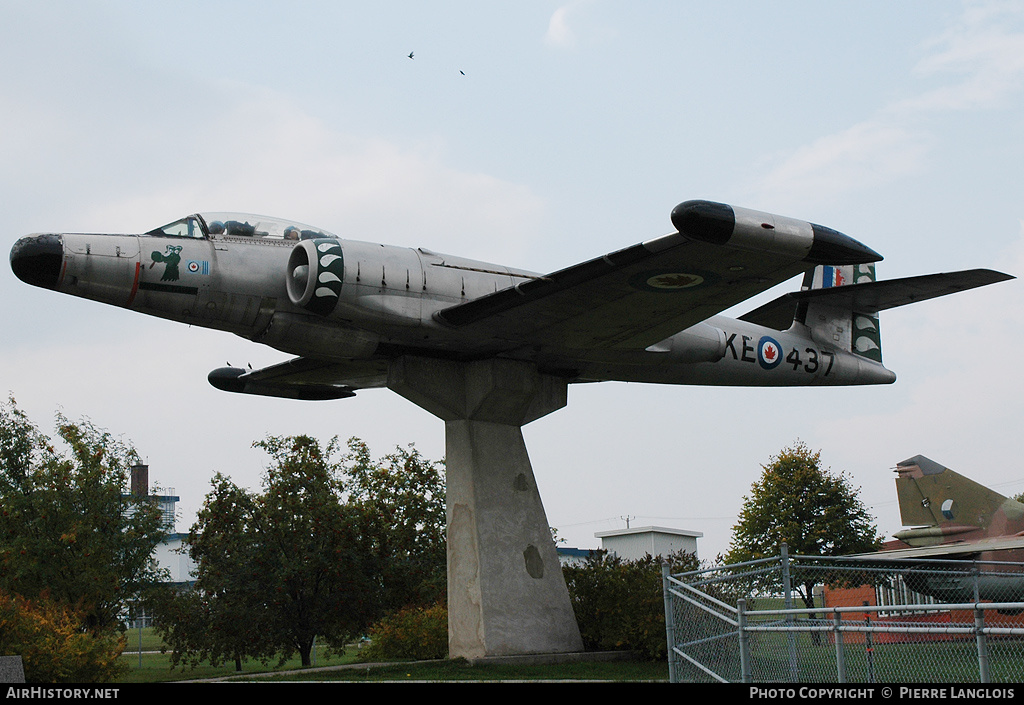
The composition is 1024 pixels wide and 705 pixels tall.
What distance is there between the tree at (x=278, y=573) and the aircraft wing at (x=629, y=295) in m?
12.2

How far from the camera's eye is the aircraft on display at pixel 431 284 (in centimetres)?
1317

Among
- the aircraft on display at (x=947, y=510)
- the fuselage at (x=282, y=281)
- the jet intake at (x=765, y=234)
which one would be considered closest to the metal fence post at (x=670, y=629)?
the jet intake at (x=765, y=234)

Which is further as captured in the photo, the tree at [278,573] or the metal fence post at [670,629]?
the tree at [278,573]

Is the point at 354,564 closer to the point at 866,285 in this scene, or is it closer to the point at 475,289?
the point at 475,289

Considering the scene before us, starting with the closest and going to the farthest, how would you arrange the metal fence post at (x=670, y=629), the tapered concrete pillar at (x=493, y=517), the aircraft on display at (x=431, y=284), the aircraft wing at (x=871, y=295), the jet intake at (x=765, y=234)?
the metal fence post at (x=670, y=629), the jet intake at (x=765, y=234), the aircraft on display at (x=431, y=284), the tapered concrete pillar at (x=493, y=517), the aircraft wing at (x=871, y=295)

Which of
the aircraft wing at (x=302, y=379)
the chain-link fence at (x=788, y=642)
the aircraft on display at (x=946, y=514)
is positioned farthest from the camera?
the aircraft on display at (x=946, y=514)

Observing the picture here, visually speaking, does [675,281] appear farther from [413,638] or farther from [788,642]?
[413,638]

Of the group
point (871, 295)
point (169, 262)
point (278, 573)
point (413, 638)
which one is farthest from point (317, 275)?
point (278, 573)

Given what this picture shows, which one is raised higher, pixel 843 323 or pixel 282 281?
pixel 843 323

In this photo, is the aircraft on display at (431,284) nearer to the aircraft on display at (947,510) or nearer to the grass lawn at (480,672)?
the grass lawn at (480,672)

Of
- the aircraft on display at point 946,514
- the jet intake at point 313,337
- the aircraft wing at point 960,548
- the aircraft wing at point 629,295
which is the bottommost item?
the aircraft wing at point 960,548

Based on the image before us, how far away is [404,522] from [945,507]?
15.6 metres

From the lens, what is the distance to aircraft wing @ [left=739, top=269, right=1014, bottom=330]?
1653cm

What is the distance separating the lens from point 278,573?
25250mm
